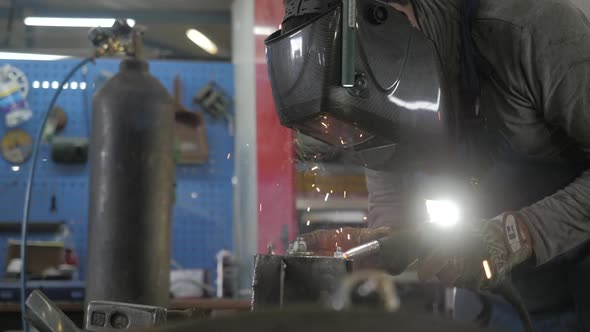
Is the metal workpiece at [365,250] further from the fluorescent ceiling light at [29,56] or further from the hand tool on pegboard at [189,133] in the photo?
the fluorescent ceiling light at [29,56]

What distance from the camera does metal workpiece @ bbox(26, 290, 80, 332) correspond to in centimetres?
78

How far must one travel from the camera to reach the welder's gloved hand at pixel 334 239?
1.17 meters

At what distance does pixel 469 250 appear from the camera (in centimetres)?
120

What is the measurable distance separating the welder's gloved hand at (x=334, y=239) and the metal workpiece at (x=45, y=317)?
431 mm

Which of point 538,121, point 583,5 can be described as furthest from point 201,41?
point 538,121

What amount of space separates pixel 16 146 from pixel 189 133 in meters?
0.90

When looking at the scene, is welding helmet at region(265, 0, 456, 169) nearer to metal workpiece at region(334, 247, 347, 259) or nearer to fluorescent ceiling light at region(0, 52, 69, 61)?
metal workpiece at region(334, 247, 347, 259)

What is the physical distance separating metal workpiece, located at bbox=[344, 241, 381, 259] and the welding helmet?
0.17 m

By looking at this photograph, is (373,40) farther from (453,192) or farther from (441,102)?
(453,192)

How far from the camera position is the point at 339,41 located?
106cm

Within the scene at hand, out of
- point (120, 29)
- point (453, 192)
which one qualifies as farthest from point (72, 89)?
point (453, 192)

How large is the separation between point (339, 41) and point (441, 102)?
232mm

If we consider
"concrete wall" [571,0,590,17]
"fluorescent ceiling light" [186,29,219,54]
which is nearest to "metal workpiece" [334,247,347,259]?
"concrete wall" [571,0,590,17]

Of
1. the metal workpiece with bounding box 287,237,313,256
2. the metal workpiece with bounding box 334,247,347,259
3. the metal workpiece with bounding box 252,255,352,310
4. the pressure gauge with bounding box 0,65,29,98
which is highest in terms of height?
the pressure gauge with bounding box 0,65,29,98
